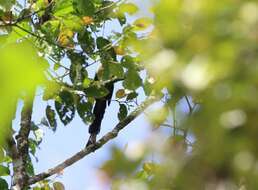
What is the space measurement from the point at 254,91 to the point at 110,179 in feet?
0.63

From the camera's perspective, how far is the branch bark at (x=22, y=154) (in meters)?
2.84

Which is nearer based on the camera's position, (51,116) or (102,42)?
(102,42)

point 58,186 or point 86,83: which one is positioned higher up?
point 86,83

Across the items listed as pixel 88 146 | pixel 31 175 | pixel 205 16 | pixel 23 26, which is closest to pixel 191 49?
pixel 205 16

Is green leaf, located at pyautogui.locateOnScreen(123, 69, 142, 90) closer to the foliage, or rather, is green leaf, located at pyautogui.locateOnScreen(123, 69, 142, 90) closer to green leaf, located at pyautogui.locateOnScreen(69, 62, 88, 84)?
green leaf, located at pyautogui.locateOnScreen(69, 62, 88, 84)

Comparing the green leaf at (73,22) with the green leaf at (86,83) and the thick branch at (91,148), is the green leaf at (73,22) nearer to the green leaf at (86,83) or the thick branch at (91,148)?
the green leaf at (86,83)

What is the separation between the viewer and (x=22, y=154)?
2977 mm

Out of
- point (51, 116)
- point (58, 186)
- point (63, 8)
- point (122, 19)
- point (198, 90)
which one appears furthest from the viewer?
point (58, 186)

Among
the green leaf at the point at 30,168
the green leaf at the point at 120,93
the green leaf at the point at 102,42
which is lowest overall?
the green leaf at the point at 30,168

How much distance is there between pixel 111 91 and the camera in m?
3.14

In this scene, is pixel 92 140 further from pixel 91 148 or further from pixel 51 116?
pixel 51 116

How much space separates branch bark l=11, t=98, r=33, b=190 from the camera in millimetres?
2842

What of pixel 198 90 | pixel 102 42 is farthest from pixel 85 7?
pixel 198 90

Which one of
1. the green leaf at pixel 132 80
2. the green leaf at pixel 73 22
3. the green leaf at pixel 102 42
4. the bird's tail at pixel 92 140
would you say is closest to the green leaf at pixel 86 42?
the green leaf at pixel 102 42
